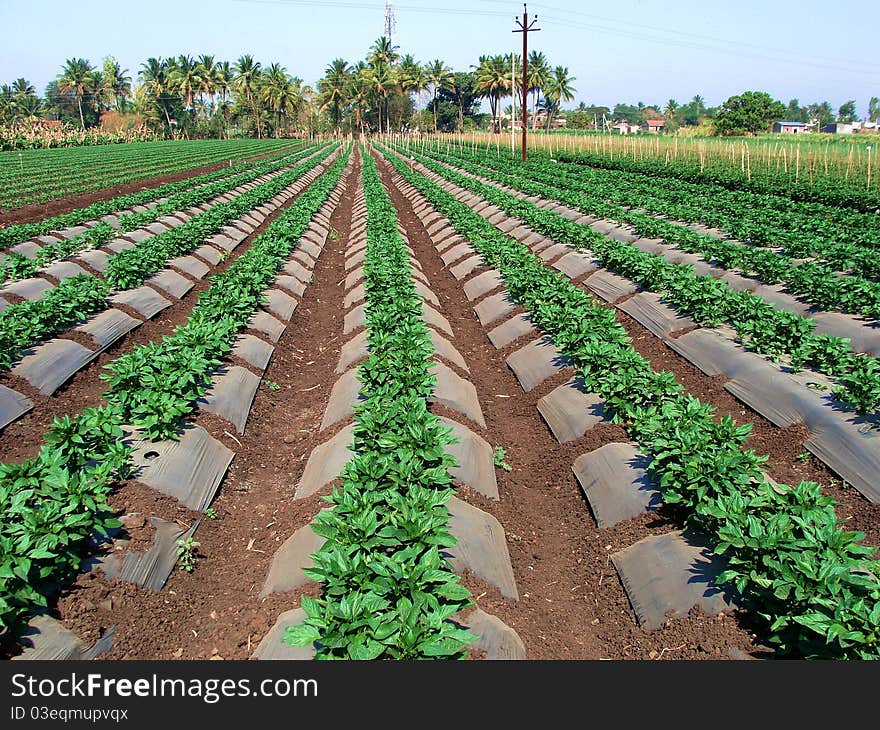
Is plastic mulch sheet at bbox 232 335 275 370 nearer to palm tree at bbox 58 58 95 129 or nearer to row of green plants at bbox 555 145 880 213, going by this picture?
row of green plants at bbox 555 145 880 213

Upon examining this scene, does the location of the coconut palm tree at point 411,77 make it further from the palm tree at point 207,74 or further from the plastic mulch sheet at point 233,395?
the plastic mulch sheet at point 233,395

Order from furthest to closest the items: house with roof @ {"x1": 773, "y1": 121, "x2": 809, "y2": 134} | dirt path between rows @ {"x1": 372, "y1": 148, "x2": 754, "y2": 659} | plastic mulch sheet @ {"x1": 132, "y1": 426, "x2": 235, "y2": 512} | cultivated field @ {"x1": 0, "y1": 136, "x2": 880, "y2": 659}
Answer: house with roof @ {"x1": 773, "y1": 121, "x2": 809, "y2": 134}
plastic mulch sheet @ {"x1": 132, "y1": 426, "x2": 235, "y2": 512}
dirt path between rows @ {"x1": 372, "y1": 148, "x2": 754, "y2": 659}
cultivated field @ {"x1": 0, "y1": 136, "x2": 880, "y2": 659}

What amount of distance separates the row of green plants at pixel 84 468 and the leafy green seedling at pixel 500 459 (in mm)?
3143

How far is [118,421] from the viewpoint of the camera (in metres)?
5.68

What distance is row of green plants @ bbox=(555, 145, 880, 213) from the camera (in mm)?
19766

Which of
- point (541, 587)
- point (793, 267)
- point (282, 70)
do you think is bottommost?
point (541, 587)

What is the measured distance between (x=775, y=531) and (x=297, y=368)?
7.08 meters

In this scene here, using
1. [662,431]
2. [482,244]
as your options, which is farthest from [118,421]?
[482,244]

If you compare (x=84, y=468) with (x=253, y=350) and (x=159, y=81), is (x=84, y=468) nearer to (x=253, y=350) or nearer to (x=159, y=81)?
(x=253, y=350)

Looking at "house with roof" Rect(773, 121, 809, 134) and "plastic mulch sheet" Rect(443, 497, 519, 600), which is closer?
"plastic mulch sheet" Rect(443, 497, 519, 600)

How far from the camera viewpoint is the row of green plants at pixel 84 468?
3.84m

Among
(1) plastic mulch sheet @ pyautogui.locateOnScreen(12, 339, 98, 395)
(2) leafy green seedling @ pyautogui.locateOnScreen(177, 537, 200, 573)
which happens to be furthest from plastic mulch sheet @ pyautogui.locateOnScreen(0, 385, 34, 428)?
(2) leafy green seedling @ pyautogui.locateOnScreen(177, 537, 200, 573)

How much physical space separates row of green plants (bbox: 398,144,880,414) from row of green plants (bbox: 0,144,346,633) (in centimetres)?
664

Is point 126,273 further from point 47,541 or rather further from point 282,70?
point 282,70
